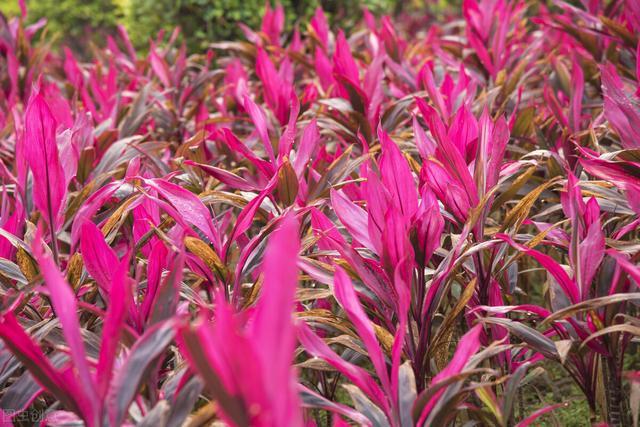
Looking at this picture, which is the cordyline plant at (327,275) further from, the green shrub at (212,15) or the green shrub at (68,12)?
the green shrub at (68,12)

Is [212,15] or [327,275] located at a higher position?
[327,275]

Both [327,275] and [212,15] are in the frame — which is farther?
[212,15]

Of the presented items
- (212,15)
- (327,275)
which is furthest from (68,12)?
(327,275)

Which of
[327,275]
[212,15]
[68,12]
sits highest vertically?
[327,275]

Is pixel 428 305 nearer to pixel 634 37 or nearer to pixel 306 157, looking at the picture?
pixel 306 157

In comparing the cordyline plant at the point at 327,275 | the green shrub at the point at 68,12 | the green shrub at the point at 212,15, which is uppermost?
the cordyline plant at the point at 327,275

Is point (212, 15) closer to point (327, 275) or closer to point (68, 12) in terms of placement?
point (327, 275)

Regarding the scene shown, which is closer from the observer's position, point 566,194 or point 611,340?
point 611,340

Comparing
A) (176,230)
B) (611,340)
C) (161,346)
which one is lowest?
(611,340)

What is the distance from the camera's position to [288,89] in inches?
106

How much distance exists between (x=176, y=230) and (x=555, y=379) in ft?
5.21

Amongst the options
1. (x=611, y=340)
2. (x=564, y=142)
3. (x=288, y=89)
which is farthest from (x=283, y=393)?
(x=288, y=89)

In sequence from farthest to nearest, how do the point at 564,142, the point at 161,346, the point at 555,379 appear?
1. the point at 555,379
2. the point at 564,142
3. the point at 161,346

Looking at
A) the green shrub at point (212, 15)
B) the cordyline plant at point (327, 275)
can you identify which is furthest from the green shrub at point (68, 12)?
the cordyline plant at point (327, 275)
